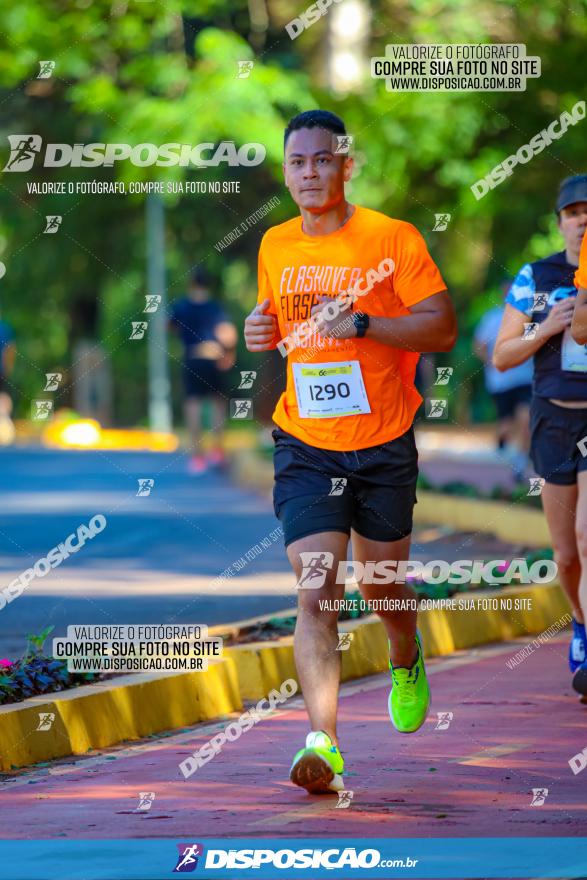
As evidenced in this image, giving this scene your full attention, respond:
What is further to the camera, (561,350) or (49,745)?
(561,350)

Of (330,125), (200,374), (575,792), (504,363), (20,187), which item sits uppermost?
(20,187)

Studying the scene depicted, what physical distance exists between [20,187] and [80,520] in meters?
22.1

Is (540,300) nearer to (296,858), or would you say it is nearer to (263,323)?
(263,323)

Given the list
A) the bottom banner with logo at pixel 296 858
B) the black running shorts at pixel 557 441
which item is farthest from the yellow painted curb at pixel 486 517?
the bottom banner with logo at pixel 296 858

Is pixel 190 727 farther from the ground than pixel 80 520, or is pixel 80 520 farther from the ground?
pixel 80 520

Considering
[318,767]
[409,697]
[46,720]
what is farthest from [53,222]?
[318,767]

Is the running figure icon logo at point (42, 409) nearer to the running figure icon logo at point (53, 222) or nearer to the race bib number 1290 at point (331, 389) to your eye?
the race bib number 1290 at point (331, 389)

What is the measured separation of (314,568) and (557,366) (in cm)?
195

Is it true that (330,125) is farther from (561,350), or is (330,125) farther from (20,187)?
(20,187)

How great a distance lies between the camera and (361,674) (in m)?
9.17

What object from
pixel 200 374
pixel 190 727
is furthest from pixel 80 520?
pixel 190 727

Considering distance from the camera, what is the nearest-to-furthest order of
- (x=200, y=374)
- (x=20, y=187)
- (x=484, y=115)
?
(x=484, y=115) < (x=200, y=374) < (x=20, y=187)

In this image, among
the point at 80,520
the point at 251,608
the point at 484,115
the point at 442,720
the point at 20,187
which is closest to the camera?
the point at 442,720

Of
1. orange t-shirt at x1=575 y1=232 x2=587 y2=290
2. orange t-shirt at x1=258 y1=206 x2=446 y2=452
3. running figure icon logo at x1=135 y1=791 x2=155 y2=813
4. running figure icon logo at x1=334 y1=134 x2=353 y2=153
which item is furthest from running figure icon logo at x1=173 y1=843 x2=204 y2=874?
running figure icon logo at x1=334 y1=134 x2=353 y2=153
